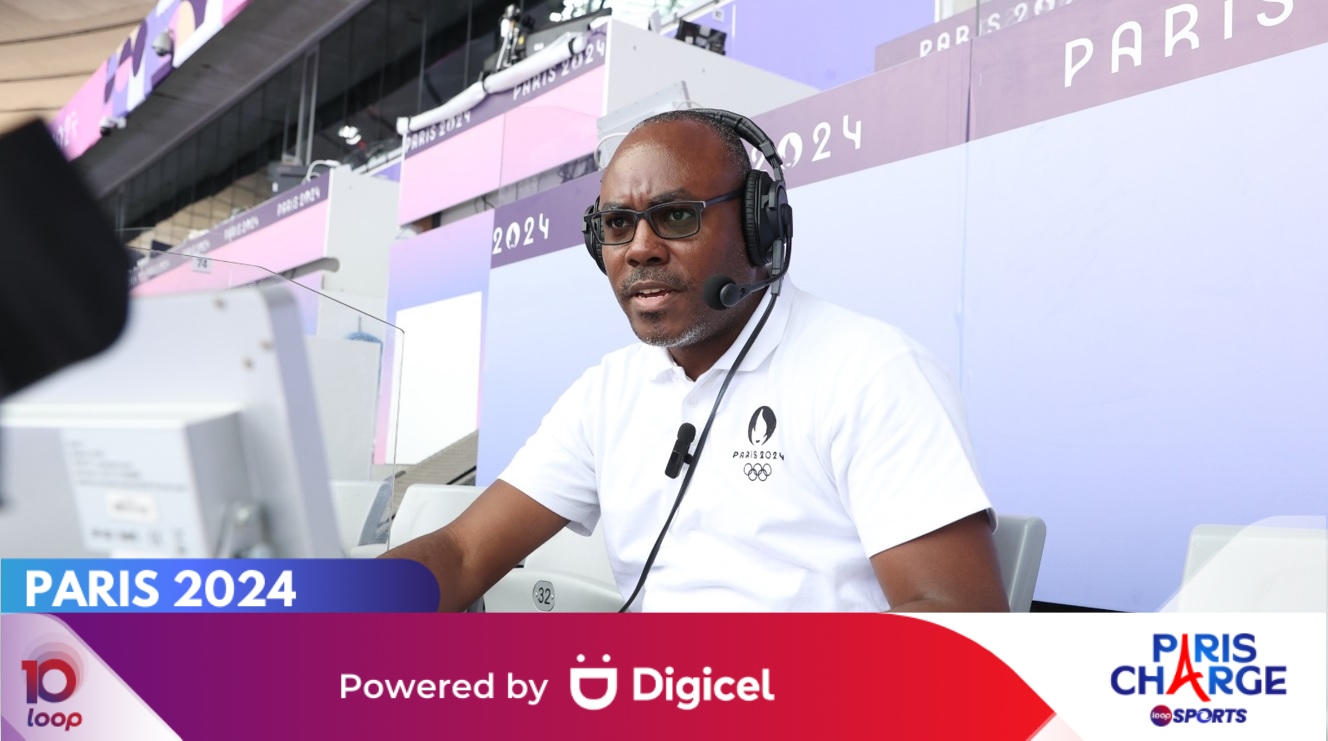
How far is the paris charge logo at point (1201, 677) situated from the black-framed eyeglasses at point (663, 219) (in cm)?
74

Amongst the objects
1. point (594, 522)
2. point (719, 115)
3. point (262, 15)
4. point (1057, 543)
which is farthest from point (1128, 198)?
point (262, 15)

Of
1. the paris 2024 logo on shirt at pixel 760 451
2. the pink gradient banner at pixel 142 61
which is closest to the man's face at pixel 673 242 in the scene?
the paris 2024 logo on shirt at pixel 760 451

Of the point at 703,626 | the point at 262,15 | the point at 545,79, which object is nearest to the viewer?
the point at 703,626

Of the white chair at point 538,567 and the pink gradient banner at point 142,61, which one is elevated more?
the pink gradient banner at point 142,61

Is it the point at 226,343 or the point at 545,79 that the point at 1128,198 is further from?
the point at 545,79

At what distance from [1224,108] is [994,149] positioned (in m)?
0.40

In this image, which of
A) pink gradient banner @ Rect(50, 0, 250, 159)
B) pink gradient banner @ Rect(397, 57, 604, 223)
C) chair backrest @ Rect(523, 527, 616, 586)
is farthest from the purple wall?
pink gradient banner @ Rect(50, 0, 250, 159)

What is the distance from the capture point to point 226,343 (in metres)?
0.40

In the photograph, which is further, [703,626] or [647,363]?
[647,363]

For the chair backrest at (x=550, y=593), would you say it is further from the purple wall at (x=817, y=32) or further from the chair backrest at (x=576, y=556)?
the purple wall at (x=817, y=32)

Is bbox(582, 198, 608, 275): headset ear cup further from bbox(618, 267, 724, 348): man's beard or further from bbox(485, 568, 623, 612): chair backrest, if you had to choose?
bbox(485, 568, 623, 612): chair backrest

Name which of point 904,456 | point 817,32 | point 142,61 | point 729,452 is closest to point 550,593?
point 729,452

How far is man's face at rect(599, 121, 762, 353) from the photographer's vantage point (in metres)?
1.12

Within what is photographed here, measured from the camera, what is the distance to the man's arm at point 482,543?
1.01 meters
